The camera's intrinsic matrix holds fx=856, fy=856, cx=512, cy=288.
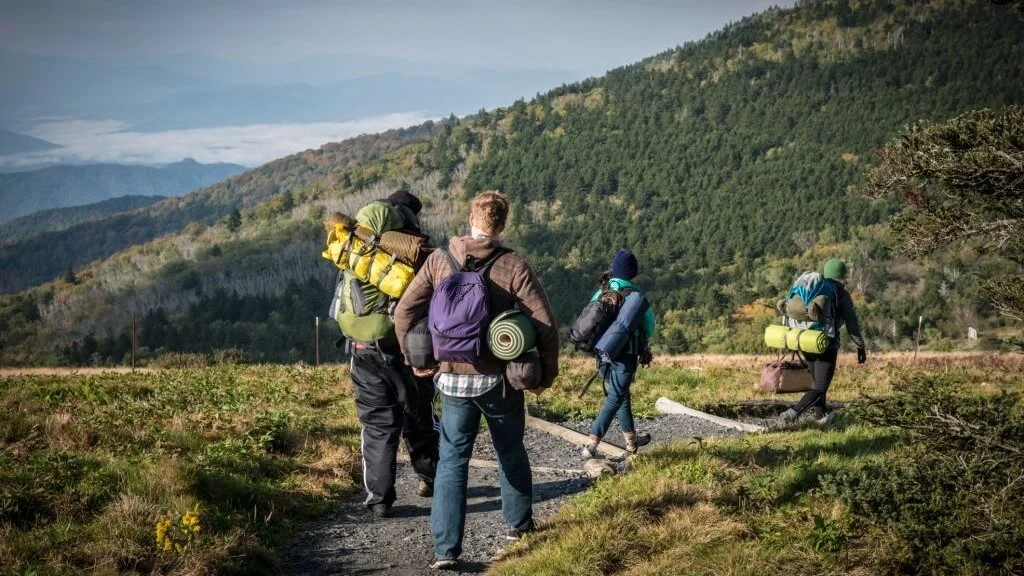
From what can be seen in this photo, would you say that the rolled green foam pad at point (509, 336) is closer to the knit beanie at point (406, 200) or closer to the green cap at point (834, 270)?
the knit beanie at point (406, 200)

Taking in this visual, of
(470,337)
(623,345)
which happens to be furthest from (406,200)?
(623,345)

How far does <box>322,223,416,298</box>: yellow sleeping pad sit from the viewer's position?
21.0 ft

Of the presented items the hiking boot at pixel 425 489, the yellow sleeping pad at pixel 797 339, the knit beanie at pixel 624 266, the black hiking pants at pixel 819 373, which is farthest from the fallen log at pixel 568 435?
the black hiking pants at pixel 819 373

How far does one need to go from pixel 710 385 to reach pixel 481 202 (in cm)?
1113

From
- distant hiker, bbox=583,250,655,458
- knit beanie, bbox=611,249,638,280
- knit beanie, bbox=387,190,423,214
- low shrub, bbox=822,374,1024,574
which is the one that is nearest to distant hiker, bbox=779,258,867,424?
distant hiker, bbox=583,250,655,458

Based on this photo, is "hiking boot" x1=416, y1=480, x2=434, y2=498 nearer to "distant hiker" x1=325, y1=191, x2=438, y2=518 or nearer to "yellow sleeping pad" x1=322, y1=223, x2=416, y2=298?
"distant hiker" x1=325, y1=191, x2=438, y2=518

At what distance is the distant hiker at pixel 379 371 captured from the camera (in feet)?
22.1

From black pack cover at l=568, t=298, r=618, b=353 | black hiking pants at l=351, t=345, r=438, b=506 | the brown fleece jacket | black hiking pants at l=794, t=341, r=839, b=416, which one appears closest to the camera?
the brown fleece jacket

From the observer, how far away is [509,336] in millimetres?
5363

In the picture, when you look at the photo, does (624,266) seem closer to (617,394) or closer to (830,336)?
(617,394)

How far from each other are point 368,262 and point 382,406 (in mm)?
1222

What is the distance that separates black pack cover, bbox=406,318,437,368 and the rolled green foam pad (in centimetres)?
51

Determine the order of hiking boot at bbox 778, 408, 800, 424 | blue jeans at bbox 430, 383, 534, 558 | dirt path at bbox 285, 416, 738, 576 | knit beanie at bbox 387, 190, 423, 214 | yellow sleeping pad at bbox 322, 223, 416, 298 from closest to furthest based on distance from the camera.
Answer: blue jeans at bbox 430, 383, 534, 558 → dirt path at bbox 285, 416, 738, 576 → yellow sleeping pad at bbox 322, 223, 416, 298 → knit beanie at bbox 387, 190, 423, 214 → hiking boot at bbox 778, 408, 800, 424

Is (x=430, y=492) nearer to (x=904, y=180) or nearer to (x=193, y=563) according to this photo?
(x=193, y=563)
